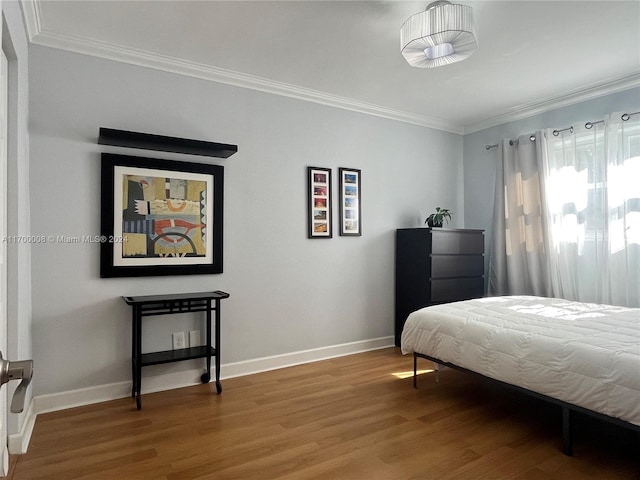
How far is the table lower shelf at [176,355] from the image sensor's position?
9.71 feet

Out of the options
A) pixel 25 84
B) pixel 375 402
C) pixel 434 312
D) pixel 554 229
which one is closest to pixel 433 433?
pixel 375 402

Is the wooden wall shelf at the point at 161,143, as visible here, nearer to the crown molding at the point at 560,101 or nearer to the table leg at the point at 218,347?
the table leg at the point at 218,347

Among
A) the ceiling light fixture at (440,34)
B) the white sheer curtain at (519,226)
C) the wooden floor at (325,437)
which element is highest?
the ceiling light fixture at (440,34)

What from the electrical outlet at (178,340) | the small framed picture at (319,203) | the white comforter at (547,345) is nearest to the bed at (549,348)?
the white comforter at (547,345)

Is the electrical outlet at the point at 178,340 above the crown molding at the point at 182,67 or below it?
below

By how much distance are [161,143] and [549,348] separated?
2846 millimetres

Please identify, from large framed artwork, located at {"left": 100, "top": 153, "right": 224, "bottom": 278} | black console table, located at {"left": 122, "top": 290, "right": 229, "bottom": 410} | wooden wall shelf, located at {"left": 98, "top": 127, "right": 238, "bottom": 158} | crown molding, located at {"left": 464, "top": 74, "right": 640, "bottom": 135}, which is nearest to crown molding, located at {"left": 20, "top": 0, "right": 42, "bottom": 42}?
wooden wall shelf, located at {"left": 98, "top": 127, "right": 238, "bottom": 158}

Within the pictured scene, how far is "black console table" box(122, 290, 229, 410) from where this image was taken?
2896mm

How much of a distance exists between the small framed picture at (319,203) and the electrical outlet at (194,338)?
1.33m

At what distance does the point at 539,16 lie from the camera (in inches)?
105

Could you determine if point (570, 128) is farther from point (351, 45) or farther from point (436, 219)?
point (351, 45)

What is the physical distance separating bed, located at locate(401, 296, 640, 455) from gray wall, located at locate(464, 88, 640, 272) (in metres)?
1.73

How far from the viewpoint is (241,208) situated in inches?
141

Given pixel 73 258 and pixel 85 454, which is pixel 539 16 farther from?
pixel 85 454
